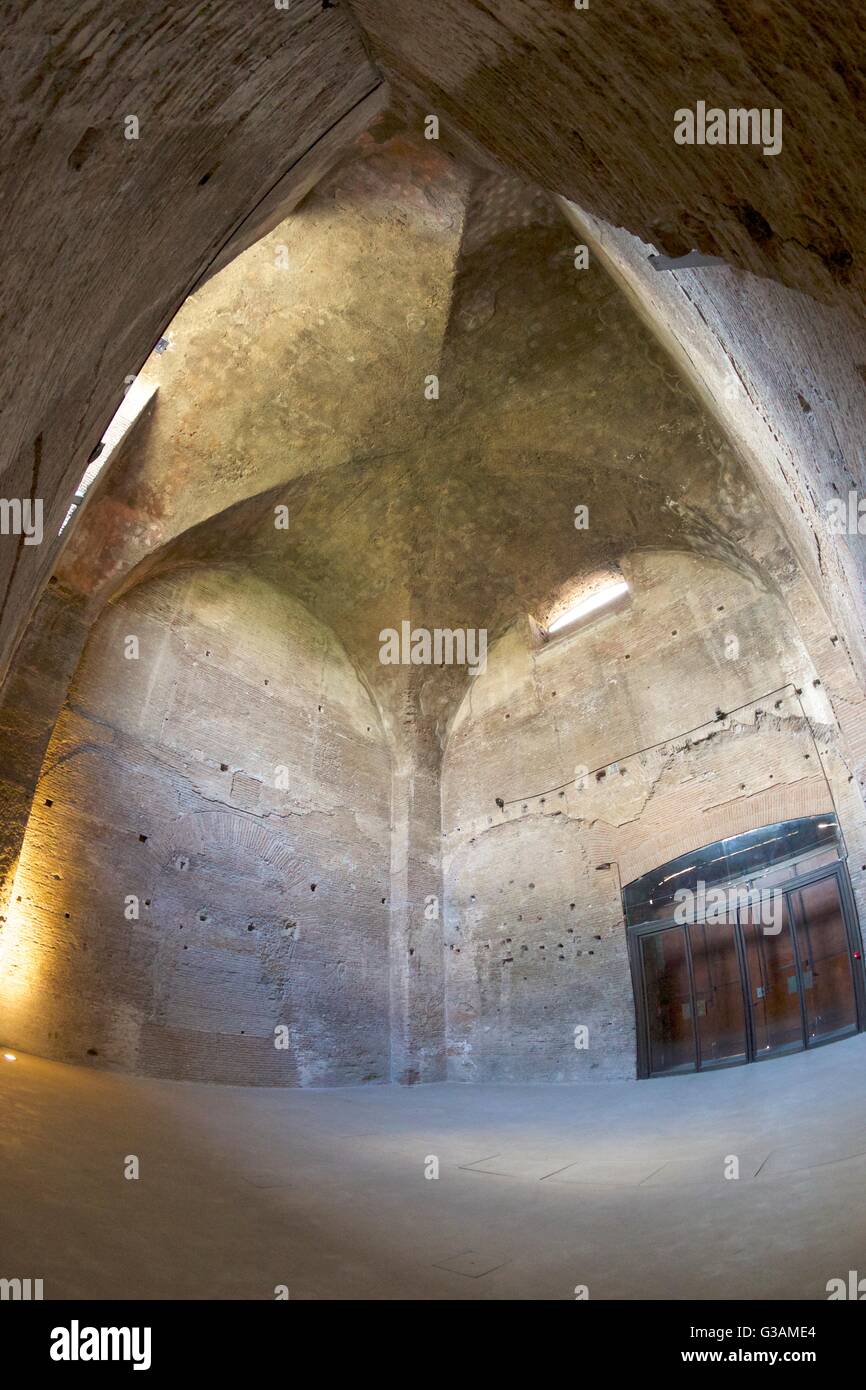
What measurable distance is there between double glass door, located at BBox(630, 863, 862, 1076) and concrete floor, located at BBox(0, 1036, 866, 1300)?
0.66 m

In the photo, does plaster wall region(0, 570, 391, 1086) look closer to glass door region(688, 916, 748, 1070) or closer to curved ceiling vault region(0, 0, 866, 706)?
glass door region(688, 916, 748, 1070)

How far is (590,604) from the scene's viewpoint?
1113 cm

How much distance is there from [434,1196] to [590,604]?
25.2ft

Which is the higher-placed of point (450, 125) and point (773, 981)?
point (450, 125)

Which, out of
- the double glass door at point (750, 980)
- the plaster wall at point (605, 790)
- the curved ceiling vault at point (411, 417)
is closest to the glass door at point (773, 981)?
the double glass door at point (750, 980)

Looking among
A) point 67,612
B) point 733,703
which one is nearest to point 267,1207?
point 67,612

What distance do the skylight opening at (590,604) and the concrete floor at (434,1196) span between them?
5.54 meters

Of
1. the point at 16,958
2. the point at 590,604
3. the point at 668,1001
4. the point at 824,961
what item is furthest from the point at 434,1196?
the point at 590,604

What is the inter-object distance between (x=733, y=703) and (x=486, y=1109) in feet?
15.1

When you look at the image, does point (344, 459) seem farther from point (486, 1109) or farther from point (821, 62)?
point (821, 62)

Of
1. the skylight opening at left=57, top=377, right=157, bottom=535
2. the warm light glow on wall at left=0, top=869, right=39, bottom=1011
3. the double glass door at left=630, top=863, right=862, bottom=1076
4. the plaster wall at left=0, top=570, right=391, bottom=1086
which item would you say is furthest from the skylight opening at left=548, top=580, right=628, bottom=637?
the warm light glow on wall at left=0, top=869, right=39, bottom=1011

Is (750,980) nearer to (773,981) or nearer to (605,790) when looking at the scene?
(773,981)

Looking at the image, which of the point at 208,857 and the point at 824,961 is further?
the point at 208,857

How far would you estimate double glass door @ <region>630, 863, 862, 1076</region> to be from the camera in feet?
25.4
